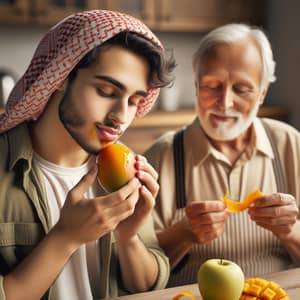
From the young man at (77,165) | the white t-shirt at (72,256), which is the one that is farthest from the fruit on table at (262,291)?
the white t-shirt at (72,256)

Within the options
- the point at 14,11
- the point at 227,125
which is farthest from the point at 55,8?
the point at 227,125

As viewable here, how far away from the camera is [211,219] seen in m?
1.16

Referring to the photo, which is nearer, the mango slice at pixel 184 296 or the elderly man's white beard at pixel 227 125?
the mango slice at pixel 184 296

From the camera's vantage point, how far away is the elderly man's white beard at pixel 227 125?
4.31ft

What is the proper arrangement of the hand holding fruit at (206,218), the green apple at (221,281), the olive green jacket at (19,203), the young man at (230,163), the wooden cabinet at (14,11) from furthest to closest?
the wooden cabinet at (14,11) → the young man at (230,163) → the hand holding fruit at (206,218) → the olive green jacket at (19,203) → the green apple at (221,281)

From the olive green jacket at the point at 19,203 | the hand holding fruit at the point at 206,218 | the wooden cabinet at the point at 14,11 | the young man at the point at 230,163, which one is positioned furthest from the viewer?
the wooden cabinet at the point at 14,11

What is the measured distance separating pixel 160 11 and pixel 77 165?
7.61 ft

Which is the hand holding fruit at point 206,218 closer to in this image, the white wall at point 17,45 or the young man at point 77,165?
the young man at point 77,165

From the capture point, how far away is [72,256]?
1054mm

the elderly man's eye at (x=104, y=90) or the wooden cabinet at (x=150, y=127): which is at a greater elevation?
the elderly man's eye at (x=104, y=90)

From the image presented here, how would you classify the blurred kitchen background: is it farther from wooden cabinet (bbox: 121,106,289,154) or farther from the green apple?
the green apple

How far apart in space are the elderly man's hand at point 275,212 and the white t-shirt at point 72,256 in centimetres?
42

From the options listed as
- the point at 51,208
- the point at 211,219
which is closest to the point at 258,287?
the point at 211,219

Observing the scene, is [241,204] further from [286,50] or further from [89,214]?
[286,50]
